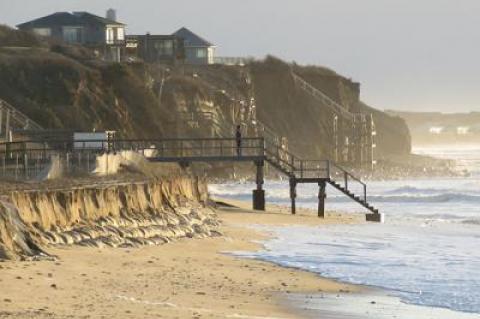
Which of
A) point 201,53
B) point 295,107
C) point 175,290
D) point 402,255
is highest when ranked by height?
point 201,53

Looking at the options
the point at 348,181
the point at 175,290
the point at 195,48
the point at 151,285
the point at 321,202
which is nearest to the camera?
the point at 175,290

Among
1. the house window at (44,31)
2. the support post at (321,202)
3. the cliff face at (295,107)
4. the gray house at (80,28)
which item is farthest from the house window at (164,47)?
the support post at (321,202)

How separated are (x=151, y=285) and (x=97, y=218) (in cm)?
680

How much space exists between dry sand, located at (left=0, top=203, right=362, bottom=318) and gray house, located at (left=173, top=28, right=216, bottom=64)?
10826 cm

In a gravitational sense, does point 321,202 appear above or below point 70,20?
below

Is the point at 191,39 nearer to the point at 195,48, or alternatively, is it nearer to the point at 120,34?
the point at 195,48

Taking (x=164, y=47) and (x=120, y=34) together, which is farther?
(x=164, y=47)

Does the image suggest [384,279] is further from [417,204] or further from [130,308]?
[417,204]

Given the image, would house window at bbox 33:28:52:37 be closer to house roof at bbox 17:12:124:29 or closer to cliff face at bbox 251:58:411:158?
house roof at bbox 17:12:124:29

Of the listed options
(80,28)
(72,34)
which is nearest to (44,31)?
(72,34)

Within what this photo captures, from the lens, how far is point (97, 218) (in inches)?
1130

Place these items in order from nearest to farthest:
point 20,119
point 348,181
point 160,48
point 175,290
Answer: point 175,290, point 20,119, point 348,181, point 160,48

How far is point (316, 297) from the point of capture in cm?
2284

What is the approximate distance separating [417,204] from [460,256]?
37.7 m
